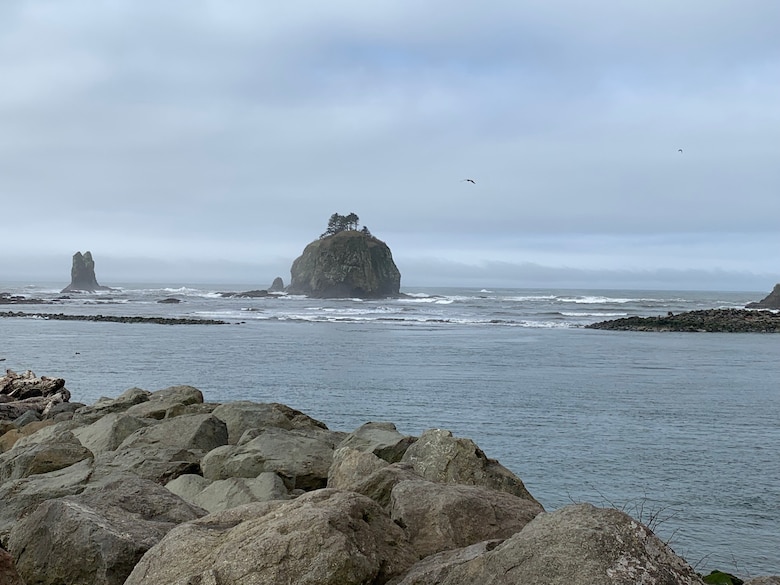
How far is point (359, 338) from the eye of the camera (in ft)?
150

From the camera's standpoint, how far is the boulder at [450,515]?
5.44m

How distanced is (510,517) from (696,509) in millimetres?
6297

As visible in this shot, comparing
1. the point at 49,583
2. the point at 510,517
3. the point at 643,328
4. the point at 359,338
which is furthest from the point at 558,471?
the point at 643,328

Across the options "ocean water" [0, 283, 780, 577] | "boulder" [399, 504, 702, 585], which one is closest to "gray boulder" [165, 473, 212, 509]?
"ocean water" [0, 283, 780, 577]

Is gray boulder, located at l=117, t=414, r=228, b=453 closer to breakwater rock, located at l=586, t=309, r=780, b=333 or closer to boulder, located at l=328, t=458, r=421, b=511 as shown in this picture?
boulder, located at l=328, t=458, r=421, b=511

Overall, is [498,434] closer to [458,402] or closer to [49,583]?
[458,402]

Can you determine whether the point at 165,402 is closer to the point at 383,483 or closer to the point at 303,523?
the point at 383,483

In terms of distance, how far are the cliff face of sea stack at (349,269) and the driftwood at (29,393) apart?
108 metres

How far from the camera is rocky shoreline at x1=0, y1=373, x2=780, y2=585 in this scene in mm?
3809

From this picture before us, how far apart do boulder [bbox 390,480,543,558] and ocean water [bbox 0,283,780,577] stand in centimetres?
142

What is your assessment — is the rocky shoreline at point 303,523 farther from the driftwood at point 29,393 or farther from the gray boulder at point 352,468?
the driftwood at point 29,393

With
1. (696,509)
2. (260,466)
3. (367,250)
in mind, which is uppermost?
(367,250)

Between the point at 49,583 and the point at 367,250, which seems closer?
the point at 49,583

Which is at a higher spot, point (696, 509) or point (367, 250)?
point (367, 250)
